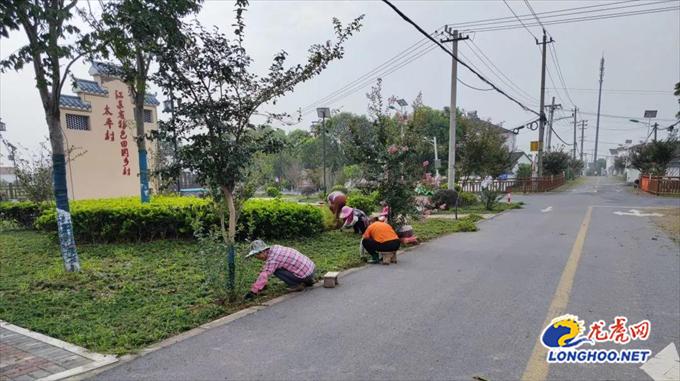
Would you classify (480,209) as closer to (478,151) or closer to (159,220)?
(478,151)

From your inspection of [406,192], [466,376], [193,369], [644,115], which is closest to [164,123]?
[193,369]

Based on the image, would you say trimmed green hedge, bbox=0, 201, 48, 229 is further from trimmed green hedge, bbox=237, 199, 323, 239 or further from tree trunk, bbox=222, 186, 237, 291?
tree trunk, bbox=222, 186, 237, 291

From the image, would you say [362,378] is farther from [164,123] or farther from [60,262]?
[60,262]

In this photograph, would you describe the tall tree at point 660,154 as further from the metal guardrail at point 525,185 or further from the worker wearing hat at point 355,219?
the worker wearing hat at point 355,219

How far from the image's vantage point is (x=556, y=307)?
5035 millimetres

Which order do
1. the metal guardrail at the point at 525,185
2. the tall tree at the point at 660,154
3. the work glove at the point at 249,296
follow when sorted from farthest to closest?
1. the tall tree at the point at 660,154
2. the metal guardrail at the point at 525,185
3. the work glove at the point at 249,296

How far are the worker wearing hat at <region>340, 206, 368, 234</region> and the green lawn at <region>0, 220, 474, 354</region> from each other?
1639mm

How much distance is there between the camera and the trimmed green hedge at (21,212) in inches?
483

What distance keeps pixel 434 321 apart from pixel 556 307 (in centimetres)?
162

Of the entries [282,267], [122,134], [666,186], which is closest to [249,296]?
[282,267]

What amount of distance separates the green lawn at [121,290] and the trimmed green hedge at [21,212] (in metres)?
3.72

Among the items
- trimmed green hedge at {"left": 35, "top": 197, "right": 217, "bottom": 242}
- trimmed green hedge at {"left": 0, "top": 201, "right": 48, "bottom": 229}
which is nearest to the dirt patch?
trimmed green hedge at {"left": 35, "top": 197, "right": 217, "bottom": 242}

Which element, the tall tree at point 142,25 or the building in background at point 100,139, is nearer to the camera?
the tall tree at point 142,25

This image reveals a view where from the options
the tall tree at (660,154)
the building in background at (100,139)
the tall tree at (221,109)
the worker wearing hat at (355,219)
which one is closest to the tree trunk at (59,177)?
the tall tree at (221,109)
